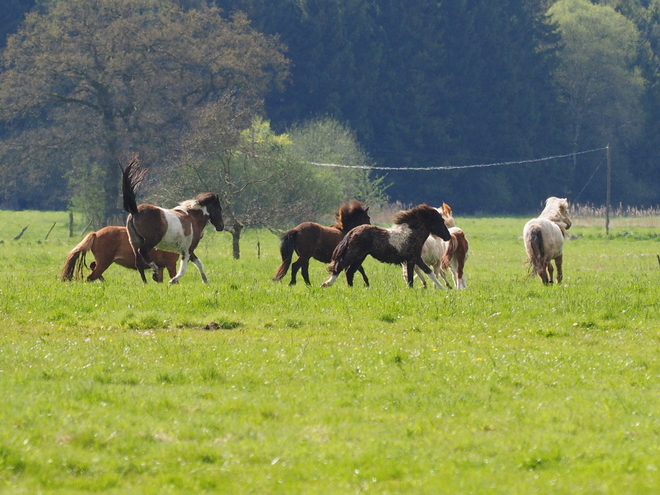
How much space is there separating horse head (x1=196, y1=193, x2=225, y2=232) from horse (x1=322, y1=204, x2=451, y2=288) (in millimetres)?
3867

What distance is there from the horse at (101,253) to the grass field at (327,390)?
1826 millimetres

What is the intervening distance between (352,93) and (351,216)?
2356 inches

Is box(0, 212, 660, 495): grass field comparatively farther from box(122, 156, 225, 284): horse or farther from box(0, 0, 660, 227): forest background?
box(0, 0, 660, 227): forest background

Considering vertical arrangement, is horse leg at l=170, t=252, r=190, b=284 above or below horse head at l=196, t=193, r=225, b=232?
below

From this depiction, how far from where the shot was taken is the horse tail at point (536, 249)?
20.4 meters

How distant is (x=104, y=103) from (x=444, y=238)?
35828 mm

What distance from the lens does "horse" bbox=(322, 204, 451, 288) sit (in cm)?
1844

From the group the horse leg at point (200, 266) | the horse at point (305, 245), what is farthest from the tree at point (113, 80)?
the horse at point (305, 245)

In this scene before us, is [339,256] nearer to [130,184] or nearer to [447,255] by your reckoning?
[447,255]

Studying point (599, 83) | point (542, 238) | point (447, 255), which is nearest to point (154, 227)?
point (447, 255)

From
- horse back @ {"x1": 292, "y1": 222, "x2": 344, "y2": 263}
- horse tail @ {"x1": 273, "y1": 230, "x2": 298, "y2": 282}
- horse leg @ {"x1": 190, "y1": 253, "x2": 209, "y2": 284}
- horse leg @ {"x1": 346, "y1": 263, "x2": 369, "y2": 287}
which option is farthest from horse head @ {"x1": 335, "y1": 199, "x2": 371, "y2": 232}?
Result: horse leg @ {"x1": 190, "y1": 253, "x2": 209, "y2": 284}

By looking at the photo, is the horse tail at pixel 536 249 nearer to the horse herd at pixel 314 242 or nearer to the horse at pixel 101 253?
the horse herd at pixel 314 242

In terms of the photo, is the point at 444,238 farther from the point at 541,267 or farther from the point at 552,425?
the point at 552,425

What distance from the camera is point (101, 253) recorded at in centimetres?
2041
